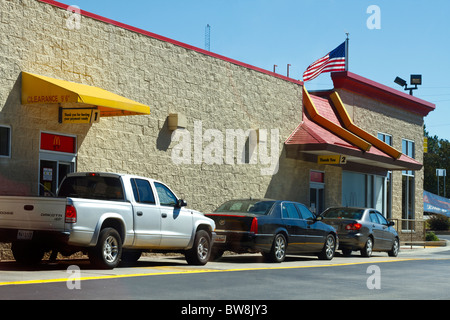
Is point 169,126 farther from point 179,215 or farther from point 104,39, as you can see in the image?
point 179,215

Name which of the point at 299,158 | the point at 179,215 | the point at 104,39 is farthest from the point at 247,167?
the point at 179,215

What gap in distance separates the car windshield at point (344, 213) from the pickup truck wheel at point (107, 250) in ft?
37.5

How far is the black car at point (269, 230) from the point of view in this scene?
57.3ft

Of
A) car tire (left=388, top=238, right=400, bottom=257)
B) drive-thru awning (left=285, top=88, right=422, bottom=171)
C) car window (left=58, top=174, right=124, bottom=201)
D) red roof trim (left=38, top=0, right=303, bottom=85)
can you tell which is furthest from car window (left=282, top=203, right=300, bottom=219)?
drive-thru awning (left=285, top=88, right=422, bottom=171)

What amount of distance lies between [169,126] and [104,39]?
3.46 meters

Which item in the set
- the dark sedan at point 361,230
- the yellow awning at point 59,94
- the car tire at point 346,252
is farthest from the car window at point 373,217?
the yellow awning at point 59,94

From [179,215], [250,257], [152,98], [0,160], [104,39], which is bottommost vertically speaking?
[250,257]

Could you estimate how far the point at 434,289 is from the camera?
1262cm

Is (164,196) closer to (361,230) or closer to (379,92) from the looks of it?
(361,230)

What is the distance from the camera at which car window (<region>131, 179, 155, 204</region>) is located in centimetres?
1464

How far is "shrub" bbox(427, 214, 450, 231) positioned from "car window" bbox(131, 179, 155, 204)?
157ft

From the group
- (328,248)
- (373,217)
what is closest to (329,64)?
(373,217)

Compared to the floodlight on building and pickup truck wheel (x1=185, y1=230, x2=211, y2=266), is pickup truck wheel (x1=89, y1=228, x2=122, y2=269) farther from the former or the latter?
the floodlight on building

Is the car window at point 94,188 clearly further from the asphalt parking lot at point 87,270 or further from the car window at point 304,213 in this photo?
the car window at point 304,213
